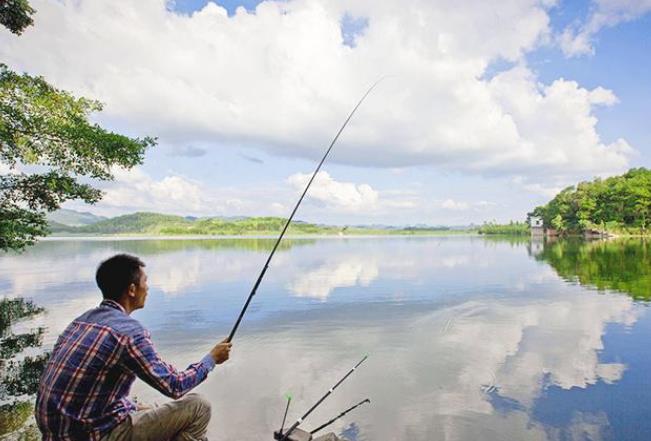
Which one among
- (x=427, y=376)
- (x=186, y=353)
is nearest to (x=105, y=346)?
(x=427, y=376)

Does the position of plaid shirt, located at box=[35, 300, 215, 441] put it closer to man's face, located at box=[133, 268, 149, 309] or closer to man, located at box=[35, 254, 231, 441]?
man, located at box=[35, 254, 231, 441]

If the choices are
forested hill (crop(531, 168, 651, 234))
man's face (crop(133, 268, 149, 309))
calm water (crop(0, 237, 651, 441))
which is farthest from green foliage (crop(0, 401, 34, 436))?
forested hill (crop(531, 168, 651, 234))

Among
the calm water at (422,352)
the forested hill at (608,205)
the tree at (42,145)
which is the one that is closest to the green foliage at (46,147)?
the tree at (42,145)

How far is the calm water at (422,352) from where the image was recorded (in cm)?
660

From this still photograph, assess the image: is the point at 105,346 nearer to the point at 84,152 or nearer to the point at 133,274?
the point at 133,274

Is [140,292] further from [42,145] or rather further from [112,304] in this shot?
[42,145]

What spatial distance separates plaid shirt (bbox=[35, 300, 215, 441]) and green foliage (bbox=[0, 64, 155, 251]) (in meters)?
9.44

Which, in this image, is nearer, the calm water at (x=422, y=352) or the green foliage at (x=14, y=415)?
the green foliage at (x=14, y=415)

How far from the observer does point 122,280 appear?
3.09 m

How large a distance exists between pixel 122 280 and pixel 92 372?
64 centimetres

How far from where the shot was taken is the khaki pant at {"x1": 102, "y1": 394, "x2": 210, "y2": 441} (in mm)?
3064

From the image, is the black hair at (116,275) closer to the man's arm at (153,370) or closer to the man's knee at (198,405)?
the man's arm at (153,370)

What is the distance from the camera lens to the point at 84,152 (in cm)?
1109

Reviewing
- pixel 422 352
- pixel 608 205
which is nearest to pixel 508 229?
pixel 608 205
